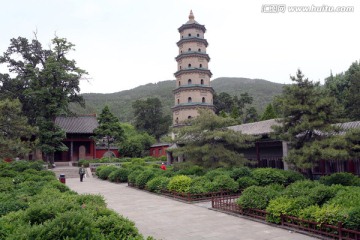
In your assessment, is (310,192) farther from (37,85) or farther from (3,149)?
(37,85)

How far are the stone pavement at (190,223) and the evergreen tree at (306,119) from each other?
4.80 metres

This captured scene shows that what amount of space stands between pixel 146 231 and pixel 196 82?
28325 millimetres

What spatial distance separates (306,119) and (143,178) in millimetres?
9438

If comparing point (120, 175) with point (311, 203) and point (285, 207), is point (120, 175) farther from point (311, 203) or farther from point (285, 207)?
point (311, 203)

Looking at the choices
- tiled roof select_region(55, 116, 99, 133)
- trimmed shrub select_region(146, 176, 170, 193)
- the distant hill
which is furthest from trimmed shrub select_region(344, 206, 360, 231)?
the distant hill

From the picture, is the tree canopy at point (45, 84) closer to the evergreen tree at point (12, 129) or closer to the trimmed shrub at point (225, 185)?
the evergreen tree at point (12, 129)

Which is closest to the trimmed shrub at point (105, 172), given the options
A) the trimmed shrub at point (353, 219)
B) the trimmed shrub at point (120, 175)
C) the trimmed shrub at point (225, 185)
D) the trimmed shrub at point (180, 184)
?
the trimmed shrub at point (120, 175)

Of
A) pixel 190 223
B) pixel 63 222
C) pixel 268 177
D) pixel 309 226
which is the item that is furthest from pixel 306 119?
pixel 63 222

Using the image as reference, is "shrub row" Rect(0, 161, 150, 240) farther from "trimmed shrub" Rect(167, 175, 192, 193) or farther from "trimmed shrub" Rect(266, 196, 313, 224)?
"trimmed shrub" Rect(167, 175, 192, 193)

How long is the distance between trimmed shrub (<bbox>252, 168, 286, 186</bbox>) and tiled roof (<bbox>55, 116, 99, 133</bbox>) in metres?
29.0

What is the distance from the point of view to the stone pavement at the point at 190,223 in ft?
27.2

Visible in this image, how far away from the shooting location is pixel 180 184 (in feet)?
50.5

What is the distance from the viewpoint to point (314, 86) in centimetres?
1510

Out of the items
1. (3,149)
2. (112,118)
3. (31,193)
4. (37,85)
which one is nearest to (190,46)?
(112,118)
